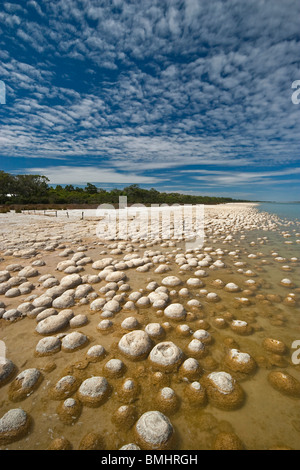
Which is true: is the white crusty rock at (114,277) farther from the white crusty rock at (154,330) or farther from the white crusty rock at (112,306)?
the white crusty rock at (154,330)

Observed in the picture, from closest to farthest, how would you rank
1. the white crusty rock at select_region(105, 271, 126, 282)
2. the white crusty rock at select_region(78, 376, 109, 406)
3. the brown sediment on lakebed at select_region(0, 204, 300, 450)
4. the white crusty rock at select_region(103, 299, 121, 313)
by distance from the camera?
the brown sediment on lakebed at select_region(0, 204, 300, 450) < the white crusty rock at select_region(78, 376, 109, 406) < the white crusty rock at select_region(103, 299, 121, 313) < the white crusty rock at select_region(105, 271, 126, 282)

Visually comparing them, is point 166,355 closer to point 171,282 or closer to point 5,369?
point 5,369

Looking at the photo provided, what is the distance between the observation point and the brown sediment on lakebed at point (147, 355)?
1.38 meters

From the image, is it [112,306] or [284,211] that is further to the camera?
[284,211]

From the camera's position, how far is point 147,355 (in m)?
2.02

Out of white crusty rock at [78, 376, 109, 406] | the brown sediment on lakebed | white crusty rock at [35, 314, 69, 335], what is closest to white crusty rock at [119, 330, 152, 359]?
the brown sediment on lakebed

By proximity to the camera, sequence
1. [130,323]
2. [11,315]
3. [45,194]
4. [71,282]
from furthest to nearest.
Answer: [45,194] < [71,282] < [11,315] < [130,323]

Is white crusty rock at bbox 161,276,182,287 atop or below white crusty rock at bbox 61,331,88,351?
atop

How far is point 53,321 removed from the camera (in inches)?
95.3

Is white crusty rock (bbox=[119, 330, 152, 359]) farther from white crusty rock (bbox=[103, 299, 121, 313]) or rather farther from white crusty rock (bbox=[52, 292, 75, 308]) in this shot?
white crusty rock (bbox=[52, 292, 75, 308])

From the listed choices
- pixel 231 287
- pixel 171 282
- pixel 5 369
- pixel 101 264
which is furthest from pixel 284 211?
pixel 5 369

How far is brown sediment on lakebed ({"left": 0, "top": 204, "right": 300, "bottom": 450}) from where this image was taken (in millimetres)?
1378

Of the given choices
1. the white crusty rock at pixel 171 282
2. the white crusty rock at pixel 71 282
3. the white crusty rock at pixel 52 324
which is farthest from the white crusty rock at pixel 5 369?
the white crusty rock at pixel 171 282
